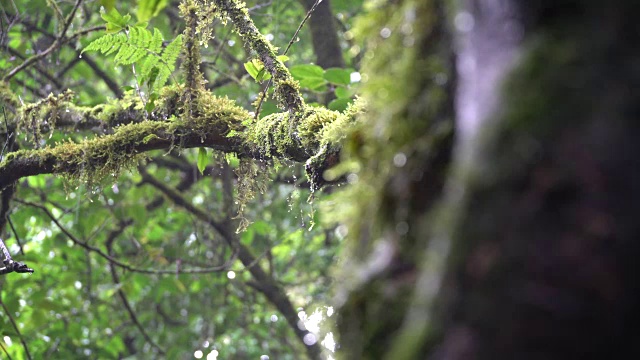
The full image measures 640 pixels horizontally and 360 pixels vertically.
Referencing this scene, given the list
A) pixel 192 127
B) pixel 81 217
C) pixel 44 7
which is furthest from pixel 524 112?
pixel 81 217

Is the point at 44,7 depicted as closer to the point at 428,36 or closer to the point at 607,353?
the point at 428,36

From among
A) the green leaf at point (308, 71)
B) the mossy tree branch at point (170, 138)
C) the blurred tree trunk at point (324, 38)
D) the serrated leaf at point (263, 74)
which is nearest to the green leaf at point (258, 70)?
the serrated leaf at point (263, 74)

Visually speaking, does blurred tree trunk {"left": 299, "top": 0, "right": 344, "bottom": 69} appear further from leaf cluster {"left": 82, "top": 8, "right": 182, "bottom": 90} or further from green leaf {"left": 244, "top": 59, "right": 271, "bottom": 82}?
green leaf {"left": 244, "top": 59, "right": 271, "bottom": 82}

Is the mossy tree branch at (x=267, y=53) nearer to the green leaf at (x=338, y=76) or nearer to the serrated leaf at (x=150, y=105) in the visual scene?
the serrated leaf at (x=150, y=105)

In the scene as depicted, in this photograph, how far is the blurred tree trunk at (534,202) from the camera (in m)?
0.36

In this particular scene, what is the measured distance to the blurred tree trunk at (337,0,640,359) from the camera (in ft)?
1.19

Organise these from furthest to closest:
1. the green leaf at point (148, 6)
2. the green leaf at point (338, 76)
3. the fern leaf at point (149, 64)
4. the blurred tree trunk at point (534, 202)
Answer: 1. the green leaf at point (338, 76)
2. the fern leaf at point (149, 64)
3. the green leaf at point (148, 6)
4. the blurred tree trunk at point (534, 202)

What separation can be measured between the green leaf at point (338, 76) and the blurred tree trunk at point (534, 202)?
163 centimetres

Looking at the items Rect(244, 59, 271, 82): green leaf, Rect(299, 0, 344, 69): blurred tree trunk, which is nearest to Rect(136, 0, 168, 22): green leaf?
Rect(244, 59, 271, 82): green leaf

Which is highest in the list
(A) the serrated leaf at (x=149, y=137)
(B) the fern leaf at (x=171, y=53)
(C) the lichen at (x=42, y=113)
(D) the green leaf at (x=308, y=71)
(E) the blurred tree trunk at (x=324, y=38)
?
(E) the blurred tree trunk at (x=324, y=38)

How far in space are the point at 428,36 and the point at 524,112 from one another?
0.62 feet

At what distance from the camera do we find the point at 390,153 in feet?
1.89

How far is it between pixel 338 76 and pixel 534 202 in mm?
1765

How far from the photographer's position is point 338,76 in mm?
2119
